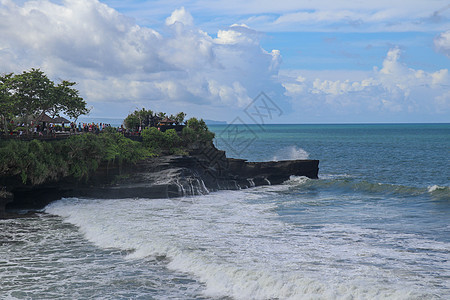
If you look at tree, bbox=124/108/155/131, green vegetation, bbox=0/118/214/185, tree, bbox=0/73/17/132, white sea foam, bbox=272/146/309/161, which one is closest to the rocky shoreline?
green vegetation, bbox=0/118/214/185

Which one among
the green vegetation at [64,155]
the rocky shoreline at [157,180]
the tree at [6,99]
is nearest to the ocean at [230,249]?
the rocky shoreline at [157,180]

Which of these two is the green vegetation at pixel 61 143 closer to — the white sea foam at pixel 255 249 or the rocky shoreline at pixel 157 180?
the rocky shoreline at pixel 157 180

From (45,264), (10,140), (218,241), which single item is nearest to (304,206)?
(218,241)

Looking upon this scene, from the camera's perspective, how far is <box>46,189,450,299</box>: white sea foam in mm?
15578

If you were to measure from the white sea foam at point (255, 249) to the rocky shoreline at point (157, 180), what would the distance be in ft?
8.22

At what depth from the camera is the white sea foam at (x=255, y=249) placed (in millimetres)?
15578

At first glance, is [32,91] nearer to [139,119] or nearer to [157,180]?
[157,180]

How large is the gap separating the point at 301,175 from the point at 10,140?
1176 inches

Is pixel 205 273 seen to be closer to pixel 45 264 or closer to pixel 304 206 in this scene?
pixel 45 264

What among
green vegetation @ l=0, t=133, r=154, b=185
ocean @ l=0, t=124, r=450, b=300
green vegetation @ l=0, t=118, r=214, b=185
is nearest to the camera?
ocean @ l=0, t=124, r=450, b=300

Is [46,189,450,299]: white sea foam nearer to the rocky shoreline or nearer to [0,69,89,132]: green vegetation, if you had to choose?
the rocky shoreline

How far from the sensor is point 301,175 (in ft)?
160

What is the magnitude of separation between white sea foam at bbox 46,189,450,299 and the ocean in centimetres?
5

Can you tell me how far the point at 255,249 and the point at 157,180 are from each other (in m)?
18.6
